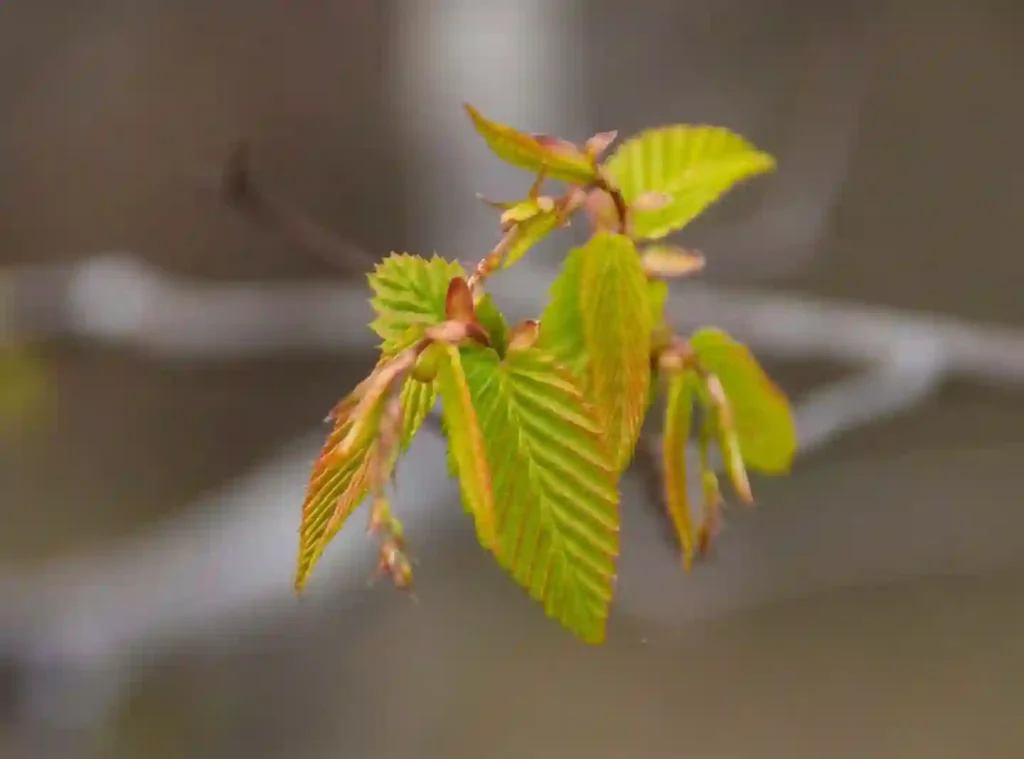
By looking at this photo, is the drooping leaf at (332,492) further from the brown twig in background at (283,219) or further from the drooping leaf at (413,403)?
the brown twig in background at (283,219)

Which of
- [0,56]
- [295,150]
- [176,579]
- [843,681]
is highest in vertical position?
[0,56]

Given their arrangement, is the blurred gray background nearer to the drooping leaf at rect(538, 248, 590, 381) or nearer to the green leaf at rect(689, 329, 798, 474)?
the green leaf at rect(689, 329, 798, 474)

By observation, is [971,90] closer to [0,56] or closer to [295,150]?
[295,150]

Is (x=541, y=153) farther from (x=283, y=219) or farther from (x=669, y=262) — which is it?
(x=283, y=219)

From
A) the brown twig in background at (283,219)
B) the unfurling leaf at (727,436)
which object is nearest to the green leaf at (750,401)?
the unfurling leaf at (727,436)

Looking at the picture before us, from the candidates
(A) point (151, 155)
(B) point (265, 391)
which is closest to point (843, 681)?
(B) point (265, 391)

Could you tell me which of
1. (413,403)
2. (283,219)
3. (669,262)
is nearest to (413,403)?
(413,403)

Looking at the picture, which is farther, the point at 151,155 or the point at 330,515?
the point at 151,155
